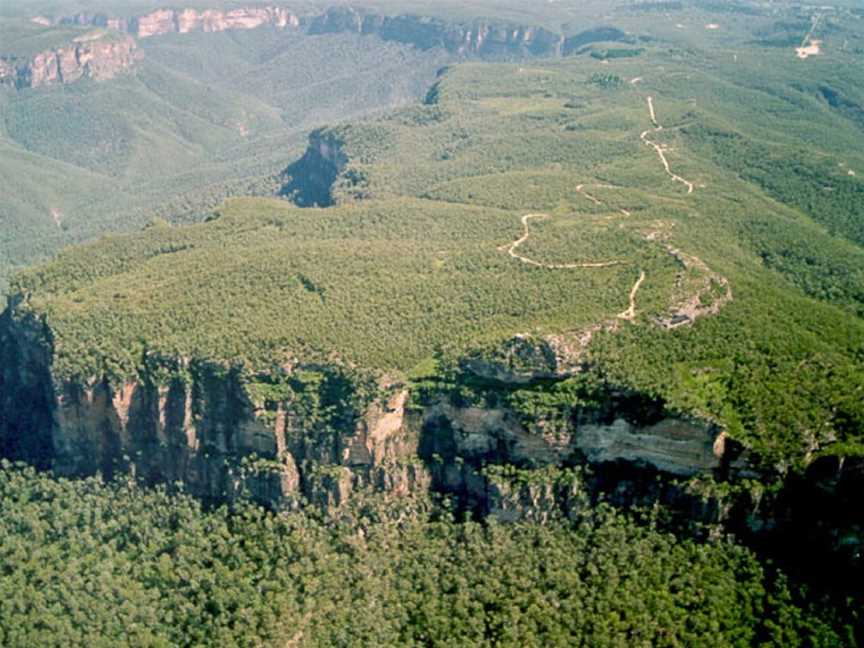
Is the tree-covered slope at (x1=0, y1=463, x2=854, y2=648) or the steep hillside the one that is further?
the steep hillside

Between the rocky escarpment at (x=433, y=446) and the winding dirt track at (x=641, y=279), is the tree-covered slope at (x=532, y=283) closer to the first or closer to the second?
the winding dirt track at (x=641, y=279)

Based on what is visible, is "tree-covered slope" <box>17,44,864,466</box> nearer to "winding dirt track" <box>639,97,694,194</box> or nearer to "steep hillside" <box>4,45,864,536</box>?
"steep hillside" <box>4,45,864,536</box>

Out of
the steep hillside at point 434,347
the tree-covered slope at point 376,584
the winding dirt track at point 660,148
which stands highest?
the winding dirt track at point 660,148

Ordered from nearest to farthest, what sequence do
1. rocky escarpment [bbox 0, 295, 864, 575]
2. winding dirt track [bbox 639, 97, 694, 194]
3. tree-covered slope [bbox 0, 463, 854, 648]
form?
1. tree-covered slope [bbox 0, 463, 854, 648]
2. rocky escarpment [bbox 0, 295, 864, 575]
3. winding dirt track [bbox 639, 97, 694, 194]

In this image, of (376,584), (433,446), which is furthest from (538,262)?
(376,584)

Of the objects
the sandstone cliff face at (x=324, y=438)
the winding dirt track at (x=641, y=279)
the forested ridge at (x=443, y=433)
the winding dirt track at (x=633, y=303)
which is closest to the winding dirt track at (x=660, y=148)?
the forested ridge at (x=443, y=433)

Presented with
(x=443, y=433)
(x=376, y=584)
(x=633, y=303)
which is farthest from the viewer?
(x=633, y=303)

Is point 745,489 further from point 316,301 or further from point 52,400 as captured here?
point 52,400

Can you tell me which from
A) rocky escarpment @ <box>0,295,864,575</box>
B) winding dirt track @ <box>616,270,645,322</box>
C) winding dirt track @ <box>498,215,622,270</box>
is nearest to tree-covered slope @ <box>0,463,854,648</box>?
rocky escarpment @ <box>0,295,864,575</box>

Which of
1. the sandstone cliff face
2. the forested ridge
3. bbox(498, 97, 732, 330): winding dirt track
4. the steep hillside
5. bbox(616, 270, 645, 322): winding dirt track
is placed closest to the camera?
the forested ridge

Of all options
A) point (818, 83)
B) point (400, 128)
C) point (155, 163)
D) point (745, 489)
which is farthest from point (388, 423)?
point (155, 163)

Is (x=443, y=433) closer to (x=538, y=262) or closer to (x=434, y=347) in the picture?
(x=434, y=347)

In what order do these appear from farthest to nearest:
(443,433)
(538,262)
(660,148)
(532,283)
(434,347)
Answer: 1. (660,148)
2. (538,262)
3. (532,283)
4. (434,347)
5. (443,433)

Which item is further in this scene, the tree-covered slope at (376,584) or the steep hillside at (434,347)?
the steep hillside at (434,347)
